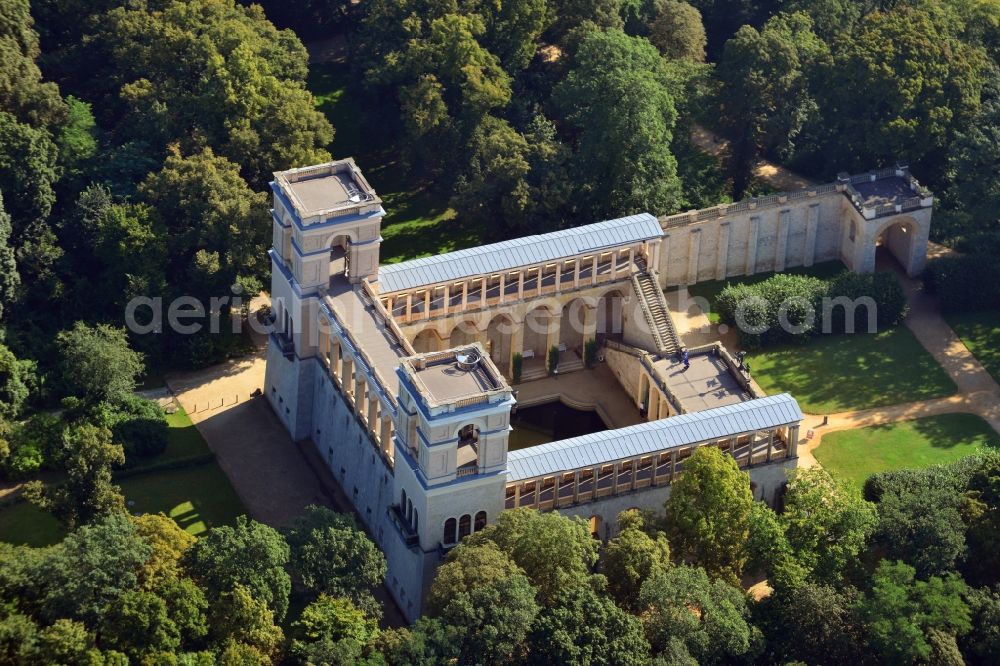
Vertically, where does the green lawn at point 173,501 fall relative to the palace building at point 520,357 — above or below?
below

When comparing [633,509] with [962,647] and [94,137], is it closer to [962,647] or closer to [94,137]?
[962,647]

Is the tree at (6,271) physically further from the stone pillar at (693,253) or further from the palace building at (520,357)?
the stone pillar at (693,253)

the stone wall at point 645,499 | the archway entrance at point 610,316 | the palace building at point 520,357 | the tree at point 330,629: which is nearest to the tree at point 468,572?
the tree at point 330,629

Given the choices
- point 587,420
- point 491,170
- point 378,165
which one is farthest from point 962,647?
point 378,165

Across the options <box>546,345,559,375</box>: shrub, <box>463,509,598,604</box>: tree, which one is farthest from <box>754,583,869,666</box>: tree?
<box>546,345,559,375</box>: shrub

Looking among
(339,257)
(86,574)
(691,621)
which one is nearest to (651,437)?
(691,621)

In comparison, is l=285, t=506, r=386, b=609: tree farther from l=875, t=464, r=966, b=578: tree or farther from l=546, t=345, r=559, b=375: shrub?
l=875, t=464, r=966, b=578: tree

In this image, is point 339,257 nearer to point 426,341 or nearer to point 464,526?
point 426,341
